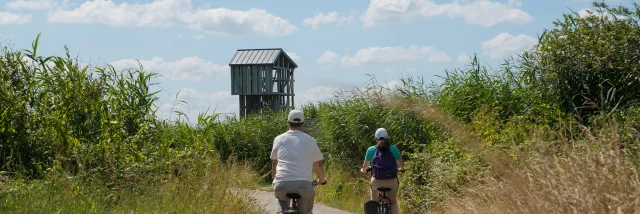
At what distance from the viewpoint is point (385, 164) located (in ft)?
38.3

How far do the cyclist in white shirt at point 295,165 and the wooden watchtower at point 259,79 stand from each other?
34302 millimetres

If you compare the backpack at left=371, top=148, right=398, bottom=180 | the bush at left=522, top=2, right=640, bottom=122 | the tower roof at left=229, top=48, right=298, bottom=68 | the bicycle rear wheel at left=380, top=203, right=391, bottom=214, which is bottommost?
the bicycle rear wheel at left=380, top=203, right=391, bottom=214

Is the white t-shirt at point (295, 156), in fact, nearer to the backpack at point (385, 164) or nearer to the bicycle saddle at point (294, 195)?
the bicycle saddle at point (294, 195)

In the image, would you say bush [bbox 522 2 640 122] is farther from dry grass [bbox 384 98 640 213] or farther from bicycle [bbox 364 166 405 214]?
dry grass [bbox 384 98 640 213]

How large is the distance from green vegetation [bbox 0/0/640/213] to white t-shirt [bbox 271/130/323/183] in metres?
1.49

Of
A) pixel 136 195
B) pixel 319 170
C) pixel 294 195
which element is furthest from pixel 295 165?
pixel 136 195

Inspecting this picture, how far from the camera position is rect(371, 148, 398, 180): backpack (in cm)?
1168

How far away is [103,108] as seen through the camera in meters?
14.1

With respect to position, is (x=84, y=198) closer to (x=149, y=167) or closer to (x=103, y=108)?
(x=149, y=167)

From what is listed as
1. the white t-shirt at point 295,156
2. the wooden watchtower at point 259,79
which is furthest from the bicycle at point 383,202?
the wooden watchtower at point 259,79

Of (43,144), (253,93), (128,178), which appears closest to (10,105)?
(43,144)

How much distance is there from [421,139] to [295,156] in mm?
9797

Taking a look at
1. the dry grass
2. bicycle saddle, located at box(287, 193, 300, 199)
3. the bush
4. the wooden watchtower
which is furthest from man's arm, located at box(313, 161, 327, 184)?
the wooden watchtower

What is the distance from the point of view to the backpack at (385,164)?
1168cm
